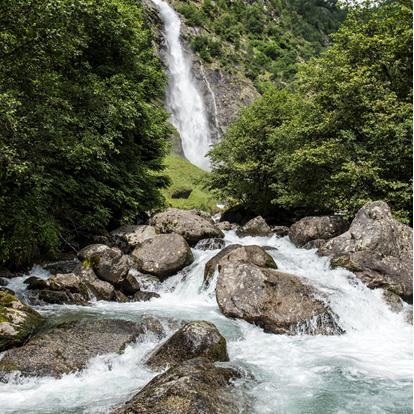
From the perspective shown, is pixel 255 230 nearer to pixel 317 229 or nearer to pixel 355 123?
pixel 317 229

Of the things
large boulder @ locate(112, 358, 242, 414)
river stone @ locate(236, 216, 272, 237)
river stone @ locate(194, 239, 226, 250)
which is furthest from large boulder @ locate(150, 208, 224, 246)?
large boulder @ locate(112, 358, 242, 414)

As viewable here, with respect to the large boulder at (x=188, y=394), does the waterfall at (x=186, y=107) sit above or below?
above

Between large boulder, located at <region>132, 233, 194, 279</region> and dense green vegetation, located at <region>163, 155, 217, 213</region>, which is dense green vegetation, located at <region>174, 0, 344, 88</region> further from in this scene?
large boulder, located at <region>132, 233, 194, 279</region>

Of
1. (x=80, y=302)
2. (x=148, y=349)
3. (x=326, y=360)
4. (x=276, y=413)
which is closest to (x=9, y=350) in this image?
(x=148, y=349)

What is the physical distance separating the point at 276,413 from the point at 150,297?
8456 mm

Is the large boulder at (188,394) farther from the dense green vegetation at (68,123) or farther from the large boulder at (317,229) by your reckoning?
the large boulder at (317,229)

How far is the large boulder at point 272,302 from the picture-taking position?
39.3 feet

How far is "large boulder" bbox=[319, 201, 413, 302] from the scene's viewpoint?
576 inches

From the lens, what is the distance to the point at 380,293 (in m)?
14.2

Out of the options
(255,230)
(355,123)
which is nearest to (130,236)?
(255,230)

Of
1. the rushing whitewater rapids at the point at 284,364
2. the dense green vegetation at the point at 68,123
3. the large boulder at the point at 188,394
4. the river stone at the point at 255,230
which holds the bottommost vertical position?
the rushing whitewater rapids at the point at 284,364

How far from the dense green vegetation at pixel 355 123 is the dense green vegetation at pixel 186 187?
1411cm

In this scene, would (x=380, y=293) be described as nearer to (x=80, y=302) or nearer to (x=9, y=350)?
(x=80, y=302)

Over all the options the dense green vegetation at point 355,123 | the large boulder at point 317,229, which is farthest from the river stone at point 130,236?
the dense green vegetation at point 355,123
